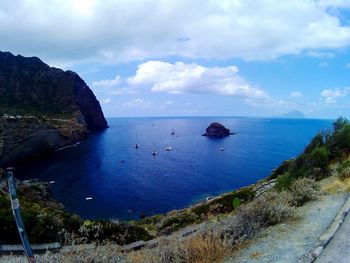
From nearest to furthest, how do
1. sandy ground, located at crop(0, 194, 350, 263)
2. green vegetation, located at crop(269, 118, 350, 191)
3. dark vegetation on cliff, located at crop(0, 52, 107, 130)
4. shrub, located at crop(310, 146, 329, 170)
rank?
sandy ground, located at crop(0, 194, 350, 263) → green vegetation, located at crop(269, 118, 350, 191) → shrub, located at crop(310, 146, 329, 170) → dark vegetation on cliff, located at crop(0, 52, 107, 130)

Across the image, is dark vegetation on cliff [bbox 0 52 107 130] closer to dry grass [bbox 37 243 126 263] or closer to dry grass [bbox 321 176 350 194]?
dry grass [bbox 321 176 350 194]

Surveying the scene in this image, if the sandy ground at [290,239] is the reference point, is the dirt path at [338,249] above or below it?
above

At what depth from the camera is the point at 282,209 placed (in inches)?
445

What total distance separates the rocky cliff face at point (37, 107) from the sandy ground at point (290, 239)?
310 ft

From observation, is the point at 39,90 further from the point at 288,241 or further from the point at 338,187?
the point at 288,241

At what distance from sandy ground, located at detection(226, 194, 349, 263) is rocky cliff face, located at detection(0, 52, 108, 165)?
9462 centimetres

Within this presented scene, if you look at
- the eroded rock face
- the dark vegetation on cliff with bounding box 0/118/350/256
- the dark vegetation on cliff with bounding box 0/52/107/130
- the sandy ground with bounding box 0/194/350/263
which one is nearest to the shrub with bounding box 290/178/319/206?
the dark vegetation on cliff with bounding box 0/118/350/256

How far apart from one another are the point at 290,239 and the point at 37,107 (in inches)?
6561

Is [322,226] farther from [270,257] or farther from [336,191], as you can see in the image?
[336,191]

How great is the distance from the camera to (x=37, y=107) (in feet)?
531

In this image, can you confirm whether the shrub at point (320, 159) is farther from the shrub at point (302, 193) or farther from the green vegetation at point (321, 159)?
the shrub at point (302, 193)

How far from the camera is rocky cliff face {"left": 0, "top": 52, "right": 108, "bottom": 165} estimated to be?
10319 centimetres

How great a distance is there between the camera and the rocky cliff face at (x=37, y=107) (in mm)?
103188

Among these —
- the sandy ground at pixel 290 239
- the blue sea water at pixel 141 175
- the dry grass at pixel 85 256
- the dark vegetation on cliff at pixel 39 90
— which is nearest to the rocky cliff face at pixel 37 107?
the dark vegetation on cliff at pixel 39 90
